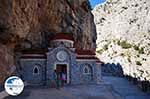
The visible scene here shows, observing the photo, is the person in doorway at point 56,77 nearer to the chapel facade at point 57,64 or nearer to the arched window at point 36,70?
the chapel facade at point 57,64

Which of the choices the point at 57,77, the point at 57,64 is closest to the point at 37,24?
the point at 57,64

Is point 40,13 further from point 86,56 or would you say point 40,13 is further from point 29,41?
point 86,56

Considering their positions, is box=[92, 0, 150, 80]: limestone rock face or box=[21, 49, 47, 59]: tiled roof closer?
box=[21, 49, 47, 59]: tiled roof

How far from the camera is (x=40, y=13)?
112ft

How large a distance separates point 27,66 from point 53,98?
→ 1125 centimetres

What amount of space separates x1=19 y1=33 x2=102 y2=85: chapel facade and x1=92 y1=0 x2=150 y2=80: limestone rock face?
1719 centimetres

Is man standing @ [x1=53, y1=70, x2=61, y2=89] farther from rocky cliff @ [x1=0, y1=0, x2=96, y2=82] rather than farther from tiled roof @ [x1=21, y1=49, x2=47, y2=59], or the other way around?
rocky cliff @ [x1=0, y1=0, x2=96, y2=82]

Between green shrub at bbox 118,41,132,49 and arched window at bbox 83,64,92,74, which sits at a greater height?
green shrub at bbox 118,41,132,49

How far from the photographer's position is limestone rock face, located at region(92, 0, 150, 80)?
56875mm

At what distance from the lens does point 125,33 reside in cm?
7238

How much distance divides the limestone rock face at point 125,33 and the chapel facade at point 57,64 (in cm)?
1719

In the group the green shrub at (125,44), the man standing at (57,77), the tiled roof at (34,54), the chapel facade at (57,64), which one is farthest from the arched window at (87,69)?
the green shrub at (125,44)

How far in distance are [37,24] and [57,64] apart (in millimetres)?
5350

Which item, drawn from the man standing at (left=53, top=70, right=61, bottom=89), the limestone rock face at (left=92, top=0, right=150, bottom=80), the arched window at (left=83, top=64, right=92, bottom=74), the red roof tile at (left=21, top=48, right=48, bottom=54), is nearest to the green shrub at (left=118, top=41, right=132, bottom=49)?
the limestone rock face at (left=92, top=0, right=150, bottom=80)
